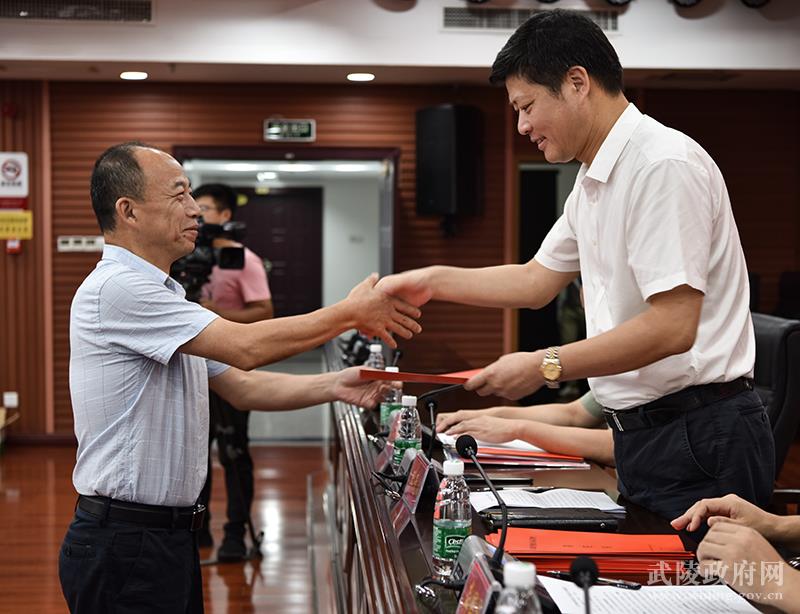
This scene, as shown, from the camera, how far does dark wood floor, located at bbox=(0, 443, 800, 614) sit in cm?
408

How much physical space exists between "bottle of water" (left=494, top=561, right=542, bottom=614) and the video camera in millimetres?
3564

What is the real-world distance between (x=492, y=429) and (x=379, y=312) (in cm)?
44

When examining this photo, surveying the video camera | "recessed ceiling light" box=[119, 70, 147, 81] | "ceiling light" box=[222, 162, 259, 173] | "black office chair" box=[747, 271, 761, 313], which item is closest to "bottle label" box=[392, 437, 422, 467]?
the video camera

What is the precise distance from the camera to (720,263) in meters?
Result: 1.91

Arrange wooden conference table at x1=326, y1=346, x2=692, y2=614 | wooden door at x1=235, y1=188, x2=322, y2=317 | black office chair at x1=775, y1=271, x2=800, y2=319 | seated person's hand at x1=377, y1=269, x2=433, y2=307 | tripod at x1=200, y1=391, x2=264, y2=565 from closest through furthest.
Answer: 1. wooden conference table at x1=326, y1=346, x2=692, y2=614
2. seated person's hand at x1=377, y1=269, x2=433, y2=307
3. tripod at x1=200, y1=391, x2=264, y2=565
4. black office chair at x1=775, y1=271, x2=800, y2=319
5. wooden door at x1=235, y1=188, x2=322, y2=317

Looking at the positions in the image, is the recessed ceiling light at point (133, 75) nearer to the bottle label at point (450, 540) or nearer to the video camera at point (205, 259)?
the video camera at point (205, 259)

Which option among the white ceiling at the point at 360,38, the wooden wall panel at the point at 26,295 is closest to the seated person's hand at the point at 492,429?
the white ceiling at the point at 360,38

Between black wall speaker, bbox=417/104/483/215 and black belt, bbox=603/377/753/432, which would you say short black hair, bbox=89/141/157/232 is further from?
black wall speaker, bbox=417/104/483/215

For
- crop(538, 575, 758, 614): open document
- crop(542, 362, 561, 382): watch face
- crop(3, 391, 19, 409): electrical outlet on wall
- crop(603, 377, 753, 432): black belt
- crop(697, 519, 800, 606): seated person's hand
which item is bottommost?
crop(3, 391, 19, 409): electrical outlet on wall

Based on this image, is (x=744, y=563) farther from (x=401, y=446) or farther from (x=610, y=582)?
(x=401, y=446)

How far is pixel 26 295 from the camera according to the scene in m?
7.48

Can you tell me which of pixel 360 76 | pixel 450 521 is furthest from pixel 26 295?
pixel 450 521

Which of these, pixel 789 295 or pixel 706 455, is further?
pixel 789 295

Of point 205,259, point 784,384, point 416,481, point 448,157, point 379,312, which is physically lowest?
point 416,481
